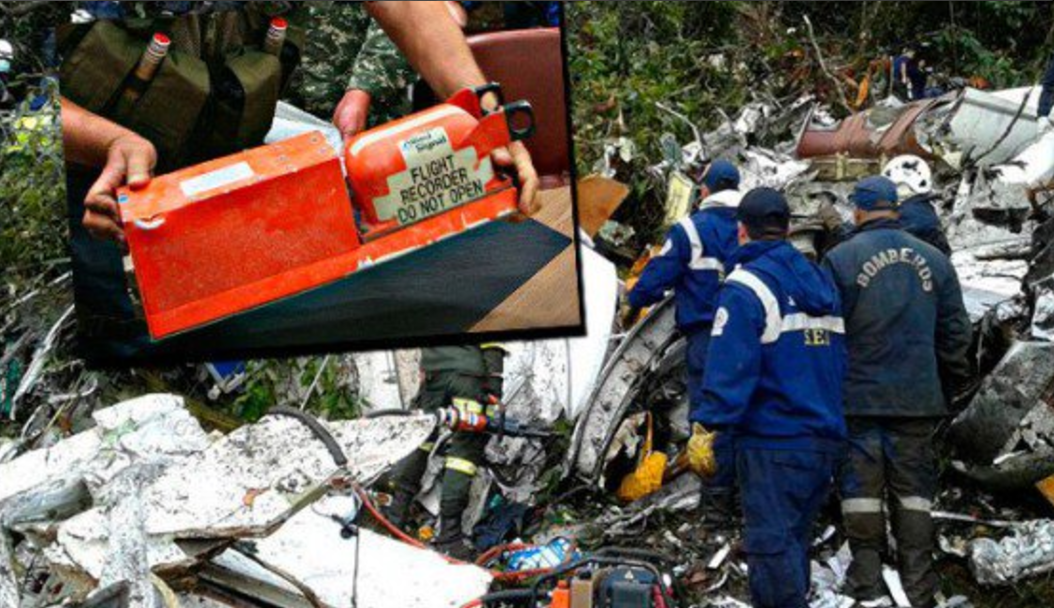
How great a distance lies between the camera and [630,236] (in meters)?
5.89

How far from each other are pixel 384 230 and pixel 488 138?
0.29 meters

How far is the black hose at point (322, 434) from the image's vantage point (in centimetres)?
273

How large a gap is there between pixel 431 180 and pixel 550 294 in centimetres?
38

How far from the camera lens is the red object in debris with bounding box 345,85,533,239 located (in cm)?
266

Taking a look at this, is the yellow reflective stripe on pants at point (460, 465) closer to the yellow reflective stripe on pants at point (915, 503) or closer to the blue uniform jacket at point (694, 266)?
the blue uniform jacket at point (694, 266)

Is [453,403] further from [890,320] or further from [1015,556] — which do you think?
[1015,556]

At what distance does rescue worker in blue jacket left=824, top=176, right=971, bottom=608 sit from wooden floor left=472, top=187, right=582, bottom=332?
1706 millimetres

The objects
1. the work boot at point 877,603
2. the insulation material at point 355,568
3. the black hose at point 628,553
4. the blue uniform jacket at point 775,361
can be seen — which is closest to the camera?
the insulation material at point 355,568

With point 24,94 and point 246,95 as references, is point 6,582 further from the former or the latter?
point 24,94

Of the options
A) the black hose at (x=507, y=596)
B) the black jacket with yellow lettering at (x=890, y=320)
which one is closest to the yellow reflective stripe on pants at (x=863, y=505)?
the black jacket with yellow lettering at (x=890, y=320)

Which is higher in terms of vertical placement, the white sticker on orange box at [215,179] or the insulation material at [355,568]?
the white sticker on orange box at [215,179]

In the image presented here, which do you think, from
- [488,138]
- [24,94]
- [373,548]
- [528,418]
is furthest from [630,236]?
[488,138]

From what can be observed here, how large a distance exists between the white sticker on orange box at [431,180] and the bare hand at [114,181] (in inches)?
18.4

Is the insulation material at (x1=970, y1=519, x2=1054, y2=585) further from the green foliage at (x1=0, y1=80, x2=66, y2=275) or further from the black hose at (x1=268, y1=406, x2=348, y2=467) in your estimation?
the green foliage at (x1=0, y1=80, x2=66, y2=275)
